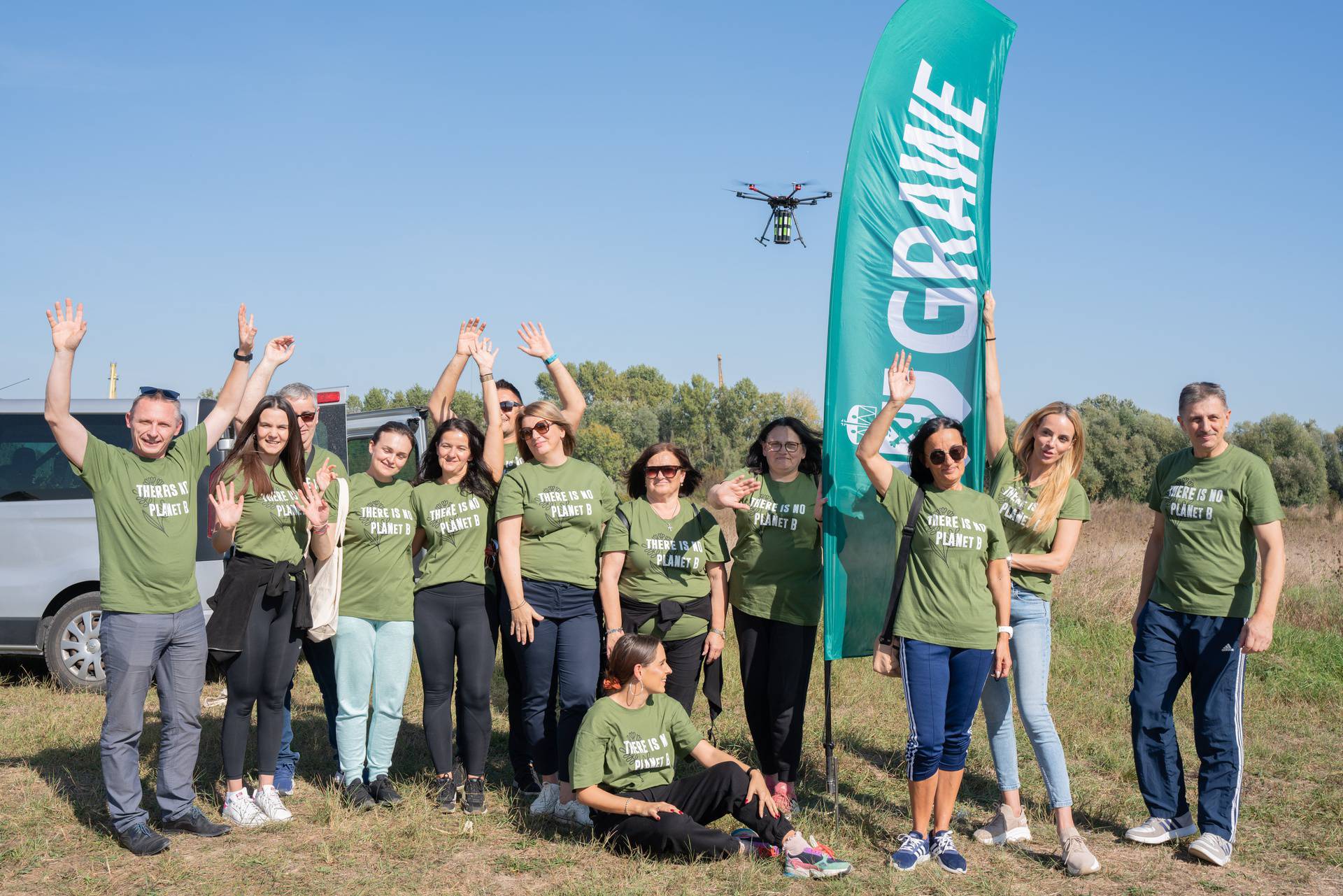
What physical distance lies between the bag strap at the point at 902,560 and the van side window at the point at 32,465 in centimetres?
541

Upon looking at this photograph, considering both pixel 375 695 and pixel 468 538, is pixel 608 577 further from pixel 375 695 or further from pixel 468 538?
pixel 375 695

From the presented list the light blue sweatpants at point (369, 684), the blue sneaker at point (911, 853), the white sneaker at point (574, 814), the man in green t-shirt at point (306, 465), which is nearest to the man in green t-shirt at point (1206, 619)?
the blue sneaker at point (911, 853)

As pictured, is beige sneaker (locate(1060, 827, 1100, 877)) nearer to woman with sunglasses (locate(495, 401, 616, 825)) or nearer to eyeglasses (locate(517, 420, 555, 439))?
woman with sunglasses (locate(495, 401, 616, 825))

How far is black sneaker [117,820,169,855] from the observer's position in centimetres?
452

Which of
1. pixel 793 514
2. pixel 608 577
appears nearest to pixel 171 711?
pixel 608 577

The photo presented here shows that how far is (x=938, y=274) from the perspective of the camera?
5441 mm

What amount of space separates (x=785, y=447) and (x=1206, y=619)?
212cm

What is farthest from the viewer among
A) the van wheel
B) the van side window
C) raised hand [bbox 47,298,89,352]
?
the van wheel

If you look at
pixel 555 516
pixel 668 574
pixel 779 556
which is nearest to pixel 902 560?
pixel 779 556

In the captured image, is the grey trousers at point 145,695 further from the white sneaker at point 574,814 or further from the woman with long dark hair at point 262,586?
the white sneaker at point 574,814

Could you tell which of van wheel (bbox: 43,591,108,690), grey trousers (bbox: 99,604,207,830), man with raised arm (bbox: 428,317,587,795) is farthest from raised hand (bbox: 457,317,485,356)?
van wheel (bbox: 43,591,108,690)

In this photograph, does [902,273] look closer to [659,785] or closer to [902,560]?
[902,560]

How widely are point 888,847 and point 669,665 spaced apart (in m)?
1.31

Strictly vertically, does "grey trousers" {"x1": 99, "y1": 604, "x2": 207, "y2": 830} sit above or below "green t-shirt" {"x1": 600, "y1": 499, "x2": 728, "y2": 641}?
below
